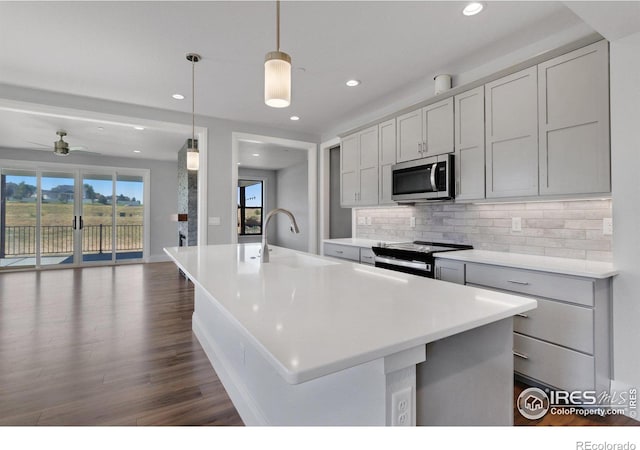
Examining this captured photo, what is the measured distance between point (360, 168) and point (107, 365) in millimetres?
3226

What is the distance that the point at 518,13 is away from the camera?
2.22m

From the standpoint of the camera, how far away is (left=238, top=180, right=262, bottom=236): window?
9.62 m

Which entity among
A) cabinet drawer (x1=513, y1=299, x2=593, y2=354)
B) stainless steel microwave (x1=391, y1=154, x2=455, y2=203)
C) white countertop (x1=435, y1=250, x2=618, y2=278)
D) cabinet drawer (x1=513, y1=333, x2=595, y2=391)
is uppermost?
stainless steel microwave (x1=391, y1=154, x2=455, y2=203)

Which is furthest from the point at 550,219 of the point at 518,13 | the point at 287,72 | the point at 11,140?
the point at 11,140

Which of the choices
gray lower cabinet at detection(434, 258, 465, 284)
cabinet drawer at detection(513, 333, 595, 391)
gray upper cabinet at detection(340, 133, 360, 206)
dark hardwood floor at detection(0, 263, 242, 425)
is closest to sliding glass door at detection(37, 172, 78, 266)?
dark hardwood floor at detection(0, 263, 242, 425)

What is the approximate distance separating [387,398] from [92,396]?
2.06m

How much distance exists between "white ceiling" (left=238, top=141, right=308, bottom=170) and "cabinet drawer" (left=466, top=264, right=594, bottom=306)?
4584mm

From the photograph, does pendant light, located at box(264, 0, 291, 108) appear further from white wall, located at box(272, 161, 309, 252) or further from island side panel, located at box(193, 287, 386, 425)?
white wall, located at box(272, 161, 309, 252)

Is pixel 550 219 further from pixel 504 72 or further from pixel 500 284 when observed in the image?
pixel 504 72

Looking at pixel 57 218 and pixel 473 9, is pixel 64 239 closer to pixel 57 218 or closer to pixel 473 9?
pixel 57 218

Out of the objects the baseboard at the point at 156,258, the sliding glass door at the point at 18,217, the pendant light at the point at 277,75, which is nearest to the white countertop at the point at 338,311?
the pendant light at the point at 277,75

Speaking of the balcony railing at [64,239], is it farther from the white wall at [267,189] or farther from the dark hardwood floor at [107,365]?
the dark hardwood floor at [107,365]

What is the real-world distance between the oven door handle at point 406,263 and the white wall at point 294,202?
4709mm
